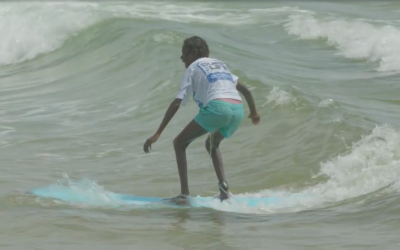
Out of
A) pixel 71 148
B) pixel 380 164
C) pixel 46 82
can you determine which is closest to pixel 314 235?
pixel 380 164

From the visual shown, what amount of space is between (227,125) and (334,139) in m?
2.77

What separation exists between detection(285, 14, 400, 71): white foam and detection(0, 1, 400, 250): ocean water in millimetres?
53

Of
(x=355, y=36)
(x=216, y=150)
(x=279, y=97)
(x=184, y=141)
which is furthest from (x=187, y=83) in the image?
(x=355, y=36)

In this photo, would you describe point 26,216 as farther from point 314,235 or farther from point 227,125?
point 314,235

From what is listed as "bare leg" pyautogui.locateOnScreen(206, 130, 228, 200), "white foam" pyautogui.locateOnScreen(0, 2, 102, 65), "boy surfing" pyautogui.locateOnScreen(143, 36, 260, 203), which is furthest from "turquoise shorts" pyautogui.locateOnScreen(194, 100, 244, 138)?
"white foam" pyautogui.locateOnScreen(0, 2, 102, 65)

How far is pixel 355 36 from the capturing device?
17859 mm

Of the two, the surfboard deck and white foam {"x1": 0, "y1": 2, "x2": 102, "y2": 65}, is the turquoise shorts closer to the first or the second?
the surfboard deck

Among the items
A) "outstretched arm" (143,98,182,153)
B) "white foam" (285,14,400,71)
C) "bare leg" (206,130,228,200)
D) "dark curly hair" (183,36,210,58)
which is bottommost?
"white foam" (285,14,400,71)

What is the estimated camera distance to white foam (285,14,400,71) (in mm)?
15604

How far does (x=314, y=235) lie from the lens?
216 inches

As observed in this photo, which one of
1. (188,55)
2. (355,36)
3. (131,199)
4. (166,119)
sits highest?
(188,55)

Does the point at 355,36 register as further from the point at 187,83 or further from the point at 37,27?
the point at 187,83

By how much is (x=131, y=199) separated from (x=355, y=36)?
39.7 ft

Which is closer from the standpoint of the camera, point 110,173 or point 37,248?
point 37,248
